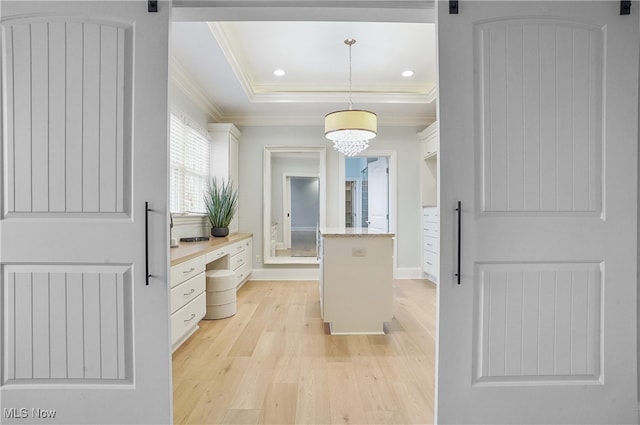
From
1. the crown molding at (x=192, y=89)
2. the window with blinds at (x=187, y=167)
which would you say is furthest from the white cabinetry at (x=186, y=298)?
the crown molding at (x=192, y=89)

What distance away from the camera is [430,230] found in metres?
4.84

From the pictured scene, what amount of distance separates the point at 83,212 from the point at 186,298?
1355mm

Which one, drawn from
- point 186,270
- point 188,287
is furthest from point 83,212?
point 188,287

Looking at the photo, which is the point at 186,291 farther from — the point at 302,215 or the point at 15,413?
the point at 302,215

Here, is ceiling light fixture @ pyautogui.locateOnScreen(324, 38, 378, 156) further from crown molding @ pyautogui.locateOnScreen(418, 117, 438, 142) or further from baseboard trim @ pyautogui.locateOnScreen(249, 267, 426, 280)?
baseboard trim @ pyautogui.locateOnScreen(249, 267, 426, 280)

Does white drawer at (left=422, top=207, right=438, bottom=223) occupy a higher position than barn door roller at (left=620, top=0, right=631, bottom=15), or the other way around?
barn door roller at (left=620, top=0, right=631, bottom=15)

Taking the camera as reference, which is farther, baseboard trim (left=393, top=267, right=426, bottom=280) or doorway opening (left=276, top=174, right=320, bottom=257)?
doorway opening (left=276, top=174, right=320, bottom=257)

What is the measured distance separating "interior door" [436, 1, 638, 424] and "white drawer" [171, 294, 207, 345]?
6.24 ft

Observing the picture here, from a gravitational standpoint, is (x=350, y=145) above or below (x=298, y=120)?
below

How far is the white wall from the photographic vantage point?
5.08 metres

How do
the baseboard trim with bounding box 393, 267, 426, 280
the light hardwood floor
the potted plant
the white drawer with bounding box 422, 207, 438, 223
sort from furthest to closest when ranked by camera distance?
Result: the baseboard trim with bounding box 393, 267, 426, 280 → the white drawer with bounding box 422, 207, 438, 223 → the potted plant → the light hardwood floor

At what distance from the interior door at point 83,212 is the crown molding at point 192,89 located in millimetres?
1978

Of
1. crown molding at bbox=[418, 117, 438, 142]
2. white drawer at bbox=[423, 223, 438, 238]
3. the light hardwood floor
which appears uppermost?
crown molding at bbox=[418, 117, 438, 142]

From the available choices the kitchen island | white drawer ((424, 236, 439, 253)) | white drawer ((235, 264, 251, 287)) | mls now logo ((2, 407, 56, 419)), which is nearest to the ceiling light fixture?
the kitchen island
